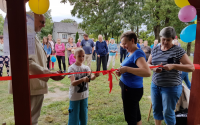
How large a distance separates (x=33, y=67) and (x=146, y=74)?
4.32 ft

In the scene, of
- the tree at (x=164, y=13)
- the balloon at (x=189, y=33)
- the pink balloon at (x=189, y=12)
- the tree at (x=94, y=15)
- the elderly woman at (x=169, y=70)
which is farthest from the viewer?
the tree at (x=94, y=15)

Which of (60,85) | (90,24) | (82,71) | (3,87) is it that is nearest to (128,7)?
(90,24)

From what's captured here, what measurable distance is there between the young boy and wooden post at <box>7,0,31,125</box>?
824 millimetres

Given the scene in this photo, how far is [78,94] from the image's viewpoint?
6.88 ft

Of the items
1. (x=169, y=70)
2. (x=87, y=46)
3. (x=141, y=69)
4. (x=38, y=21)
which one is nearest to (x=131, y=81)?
(x=141, y=69)

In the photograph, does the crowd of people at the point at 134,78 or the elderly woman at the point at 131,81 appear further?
the elderly woman at the point at 131,81

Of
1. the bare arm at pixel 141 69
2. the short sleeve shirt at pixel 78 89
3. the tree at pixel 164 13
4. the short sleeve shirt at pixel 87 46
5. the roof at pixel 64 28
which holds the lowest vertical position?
the short sleeve shirt at pixel 78 89

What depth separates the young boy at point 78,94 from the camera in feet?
6.77

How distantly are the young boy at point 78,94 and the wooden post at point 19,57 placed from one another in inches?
32.4

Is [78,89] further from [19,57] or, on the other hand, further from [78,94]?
[19,57]

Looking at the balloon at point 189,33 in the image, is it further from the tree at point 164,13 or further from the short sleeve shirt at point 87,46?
the tree at point 164,13

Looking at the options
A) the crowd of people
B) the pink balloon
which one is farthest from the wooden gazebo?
the pink balloon

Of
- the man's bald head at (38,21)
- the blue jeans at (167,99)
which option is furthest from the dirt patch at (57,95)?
the man's bald head at (38,21)

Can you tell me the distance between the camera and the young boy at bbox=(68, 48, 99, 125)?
2.06 m
